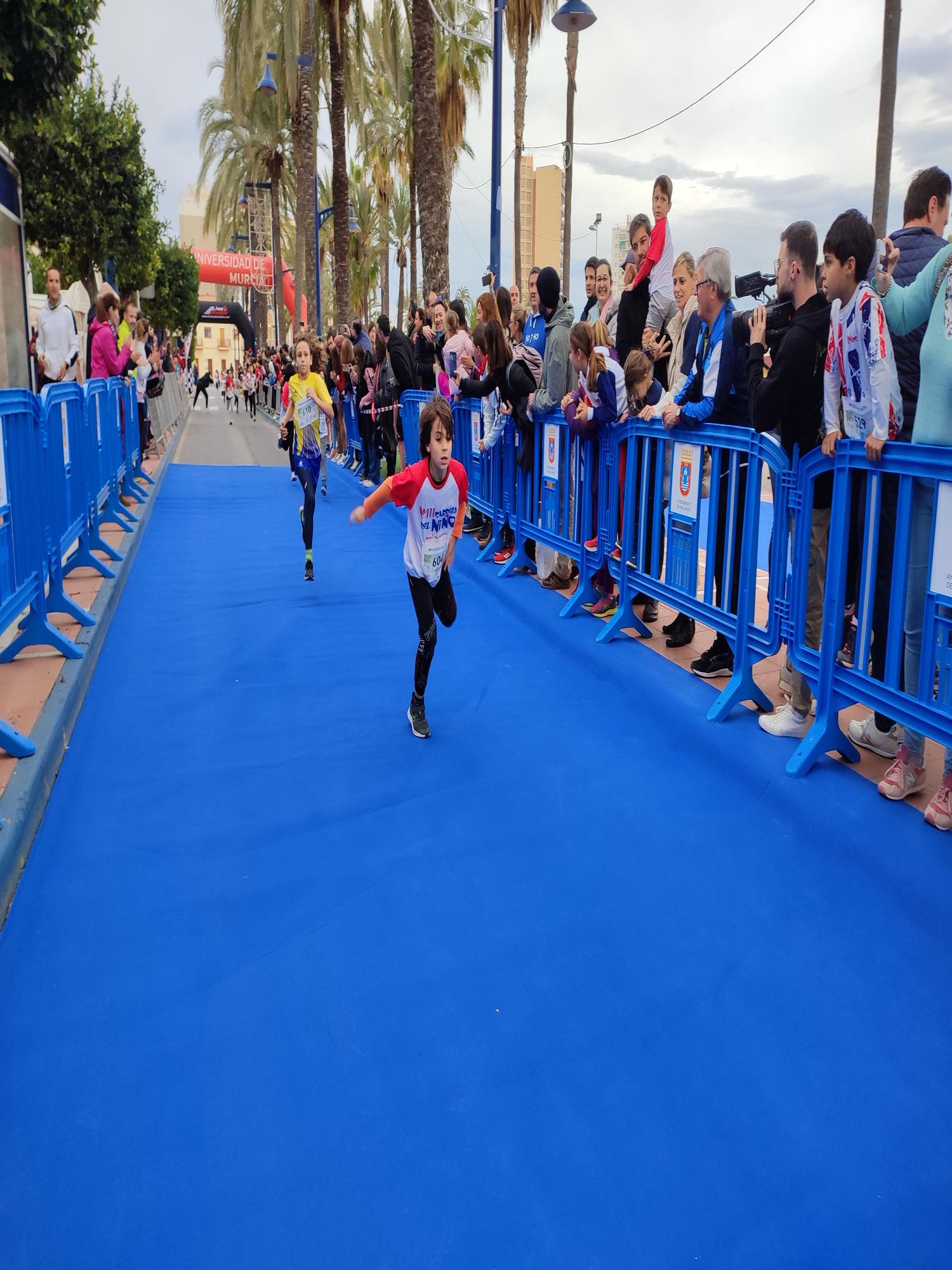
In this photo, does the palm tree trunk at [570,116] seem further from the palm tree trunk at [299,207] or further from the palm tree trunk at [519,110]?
the palm tree trunk at [299,207]

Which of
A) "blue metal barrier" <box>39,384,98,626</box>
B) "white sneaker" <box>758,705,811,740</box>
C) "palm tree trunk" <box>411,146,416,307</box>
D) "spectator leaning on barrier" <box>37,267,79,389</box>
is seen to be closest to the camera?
"white sneaker" <box>758,705,811,740</box>

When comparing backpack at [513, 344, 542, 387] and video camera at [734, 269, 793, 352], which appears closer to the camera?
video camera at [734, 269, 793, 352]

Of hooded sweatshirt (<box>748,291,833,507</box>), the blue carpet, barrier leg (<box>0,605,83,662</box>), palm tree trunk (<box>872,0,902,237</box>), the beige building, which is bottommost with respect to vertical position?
the blue carpet

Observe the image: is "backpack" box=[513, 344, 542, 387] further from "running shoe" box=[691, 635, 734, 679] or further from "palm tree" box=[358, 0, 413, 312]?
"palm tree" box=[358, 0, 413, 312]

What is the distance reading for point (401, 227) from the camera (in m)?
56.3

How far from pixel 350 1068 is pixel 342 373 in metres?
16.9

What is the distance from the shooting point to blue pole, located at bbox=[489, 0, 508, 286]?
14430mm

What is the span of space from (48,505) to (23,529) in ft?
2.81

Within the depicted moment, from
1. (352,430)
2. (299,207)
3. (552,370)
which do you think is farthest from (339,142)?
(552,370)

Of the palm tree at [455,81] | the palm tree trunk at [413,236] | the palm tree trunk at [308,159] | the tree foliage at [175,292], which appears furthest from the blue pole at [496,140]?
the tree foliage at [175,292]

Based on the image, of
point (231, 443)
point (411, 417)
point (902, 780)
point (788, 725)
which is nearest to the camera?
point (902, 780)

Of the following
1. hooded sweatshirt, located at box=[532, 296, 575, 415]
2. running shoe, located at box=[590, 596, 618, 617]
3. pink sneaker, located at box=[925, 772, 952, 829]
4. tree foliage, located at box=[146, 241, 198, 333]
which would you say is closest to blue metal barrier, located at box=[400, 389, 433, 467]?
hooded sweatshirt, located at box=[532, 296, 575, 415]

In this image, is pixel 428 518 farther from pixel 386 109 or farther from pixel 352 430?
pixel 386 109

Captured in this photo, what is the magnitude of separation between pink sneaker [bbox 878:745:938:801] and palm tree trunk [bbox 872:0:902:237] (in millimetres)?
10350
